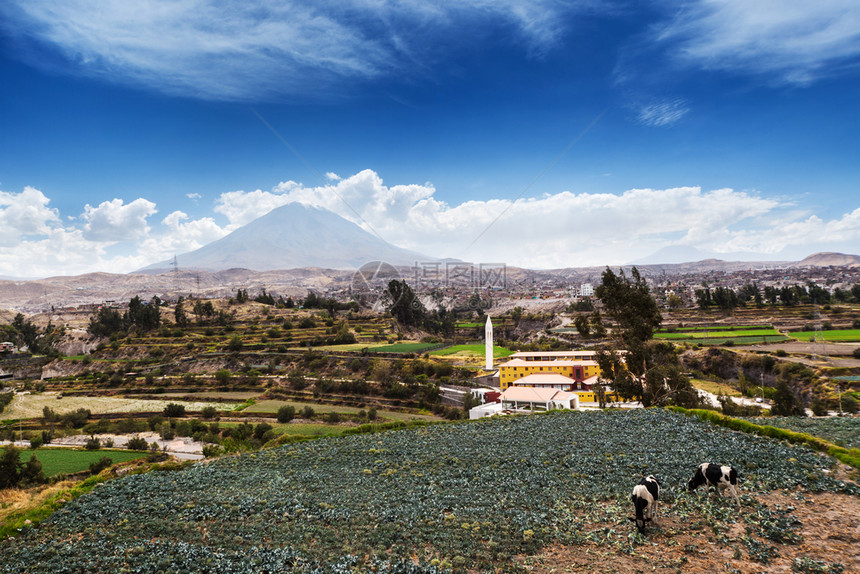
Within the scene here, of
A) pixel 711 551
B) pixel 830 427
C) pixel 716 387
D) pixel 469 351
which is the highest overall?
pixel 711 551

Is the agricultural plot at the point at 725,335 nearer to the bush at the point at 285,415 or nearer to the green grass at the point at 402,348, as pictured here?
the green grass at the point at 402,348

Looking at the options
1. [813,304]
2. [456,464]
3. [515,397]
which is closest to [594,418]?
[456,464]

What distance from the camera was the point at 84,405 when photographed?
51.3m

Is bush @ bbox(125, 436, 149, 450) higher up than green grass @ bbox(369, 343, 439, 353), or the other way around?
green grass @ bbox(369, 343, 439, 353)

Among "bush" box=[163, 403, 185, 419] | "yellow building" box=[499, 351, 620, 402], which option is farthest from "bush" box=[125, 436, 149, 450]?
"yellow building" box=[499, 351, 620, 402]

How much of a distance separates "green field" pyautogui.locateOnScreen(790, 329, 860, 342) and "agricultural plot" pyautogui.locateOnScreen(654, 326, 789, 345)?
1.98m

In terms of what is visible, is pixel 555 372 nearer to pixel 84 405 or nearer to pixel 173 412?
pixel 173 412

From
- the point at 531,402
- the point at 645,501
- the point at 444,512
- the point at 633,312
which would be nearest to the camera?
the point at 645,501

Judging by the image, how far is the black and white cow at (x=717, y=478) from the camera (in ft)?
27.8

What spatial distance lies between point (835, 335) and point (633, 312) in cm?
4790

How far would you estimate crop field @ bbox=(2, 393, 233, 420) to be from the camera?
4834cm

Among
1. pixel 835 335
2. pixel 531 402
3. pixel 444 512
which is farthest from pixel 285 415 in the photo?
pixel 835 335

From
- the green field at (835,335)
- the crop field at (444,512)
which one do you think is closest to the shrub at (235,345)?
the crop field at (444,512)

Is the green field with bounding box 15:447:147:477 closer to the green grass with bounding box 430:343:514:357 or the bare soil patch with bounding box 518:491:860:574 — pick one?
the bare soil patch with bounding box 518:491:860:574
